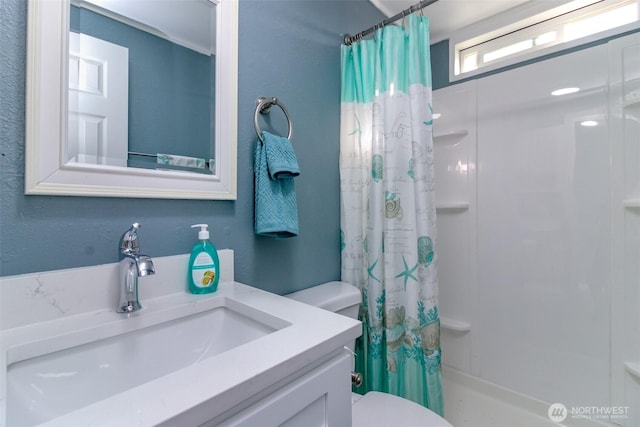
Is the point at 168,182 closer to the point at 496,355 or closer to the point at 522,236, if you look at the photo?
the point at 522,236

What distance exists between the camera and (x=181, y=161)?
2.82 feet

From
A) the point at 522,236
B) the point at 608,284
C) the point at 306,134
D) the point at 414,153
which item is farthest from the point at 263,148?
the point at 608,284

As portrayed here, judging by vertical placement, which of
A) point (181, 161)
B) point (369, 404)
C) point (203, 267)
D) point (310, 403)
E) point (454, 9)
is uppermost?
point (454, 9)

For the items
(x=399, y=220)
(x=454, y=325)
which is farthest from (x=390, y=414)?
(x=454, y=325)

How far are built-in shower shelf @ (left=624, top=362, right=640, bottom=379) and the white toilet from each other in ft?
3.25

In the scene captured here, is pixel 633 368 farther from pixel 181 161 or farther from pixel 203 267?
pixel 181 161

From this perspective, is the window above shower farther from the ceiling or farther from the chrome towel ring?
the chrome towel ring

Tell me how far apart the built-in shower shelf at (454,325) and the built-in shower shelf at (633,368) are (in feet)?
2.12

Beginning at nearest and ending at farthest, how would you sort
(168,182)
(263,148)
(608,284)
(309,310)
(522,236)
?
(309,310), (168,182), (263,148), (608,284), (522,236)

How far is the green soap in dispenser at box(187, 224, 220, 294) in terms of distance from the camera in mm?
812

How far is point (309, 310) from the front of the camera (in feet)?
2.28

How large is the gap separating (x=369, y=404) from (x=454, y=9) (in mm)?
2067

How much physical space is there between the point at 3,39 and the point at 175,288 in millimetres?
679

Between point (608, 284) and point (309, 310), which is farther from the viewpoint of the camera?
point (608, 284)
